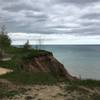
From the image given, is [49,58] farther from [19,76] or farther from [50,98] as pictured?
[50,98]

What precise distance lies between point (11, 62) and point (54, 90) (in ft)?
57.7

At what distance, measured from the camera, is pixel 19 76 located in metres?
23.0

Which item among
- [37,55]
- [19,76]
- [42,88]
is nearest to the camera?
[42,88]

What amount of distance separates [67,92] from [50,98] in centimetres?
153

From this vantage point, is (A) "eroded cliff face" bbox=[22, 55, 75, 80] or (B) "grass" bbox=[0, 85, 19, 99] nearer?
(B) "grass" bbox=[0, 85, 19, 99]

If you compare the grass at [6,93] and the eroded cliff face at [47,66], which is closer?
the grass at [6,93]

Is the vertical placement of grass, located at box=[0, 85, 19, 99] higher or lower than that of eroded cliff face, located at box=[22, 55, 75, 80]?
higher

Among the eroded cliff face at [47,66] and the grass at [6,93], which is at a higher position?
the grass at [6,93]

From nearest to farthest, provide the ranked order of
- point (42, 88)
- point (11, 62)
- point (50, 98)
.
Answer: point (50, 98) < point (42, 88) < point (11, 62)

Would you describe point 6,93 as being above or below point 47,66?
above

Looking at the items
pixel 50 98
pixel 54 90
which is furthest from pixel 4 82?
pixel 50 98

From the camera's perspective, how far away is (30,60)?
38.3 metres

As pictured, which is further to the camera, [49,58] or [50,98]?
[49,58]

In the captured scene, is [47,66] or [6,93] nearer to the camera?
[6,93]
